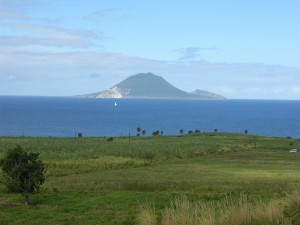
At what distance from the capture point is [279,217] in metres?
13.4

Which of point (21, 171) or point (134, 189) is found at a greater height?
point (21, 171)

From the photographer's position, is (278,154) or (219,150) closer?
(278,154)

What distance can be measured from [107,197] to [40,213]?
5.58m

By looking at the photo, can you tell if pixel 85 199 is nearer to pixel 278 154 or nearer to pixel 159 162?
pixel 159 162

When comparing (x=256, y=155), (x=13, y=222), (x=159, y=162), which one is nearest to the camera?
(x=13, y=222)

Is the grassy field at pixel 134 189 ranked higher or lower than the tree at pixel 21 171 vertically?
lower

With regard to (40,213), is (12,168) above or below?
above

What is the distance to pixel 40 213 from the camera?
2042cm

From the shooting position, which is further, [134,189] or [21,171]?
[134,189]

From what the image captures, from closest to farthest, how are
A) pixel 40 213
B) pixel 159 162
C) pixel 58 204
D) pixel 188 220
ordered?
pixel 188 220, pixel 40 213, pixel 58 204, pixel 159 162

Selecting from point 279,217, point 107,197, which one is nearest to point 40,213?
point 107,197

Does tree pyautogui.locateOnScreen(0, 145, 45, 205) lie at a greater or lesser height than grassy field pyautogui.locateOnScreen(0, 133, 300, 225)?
greater

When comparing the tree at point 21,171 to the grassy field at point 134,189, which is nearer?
the grassy field at point 134,189

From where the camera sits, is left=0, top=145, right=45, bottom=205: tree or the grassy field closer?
the grassy field
